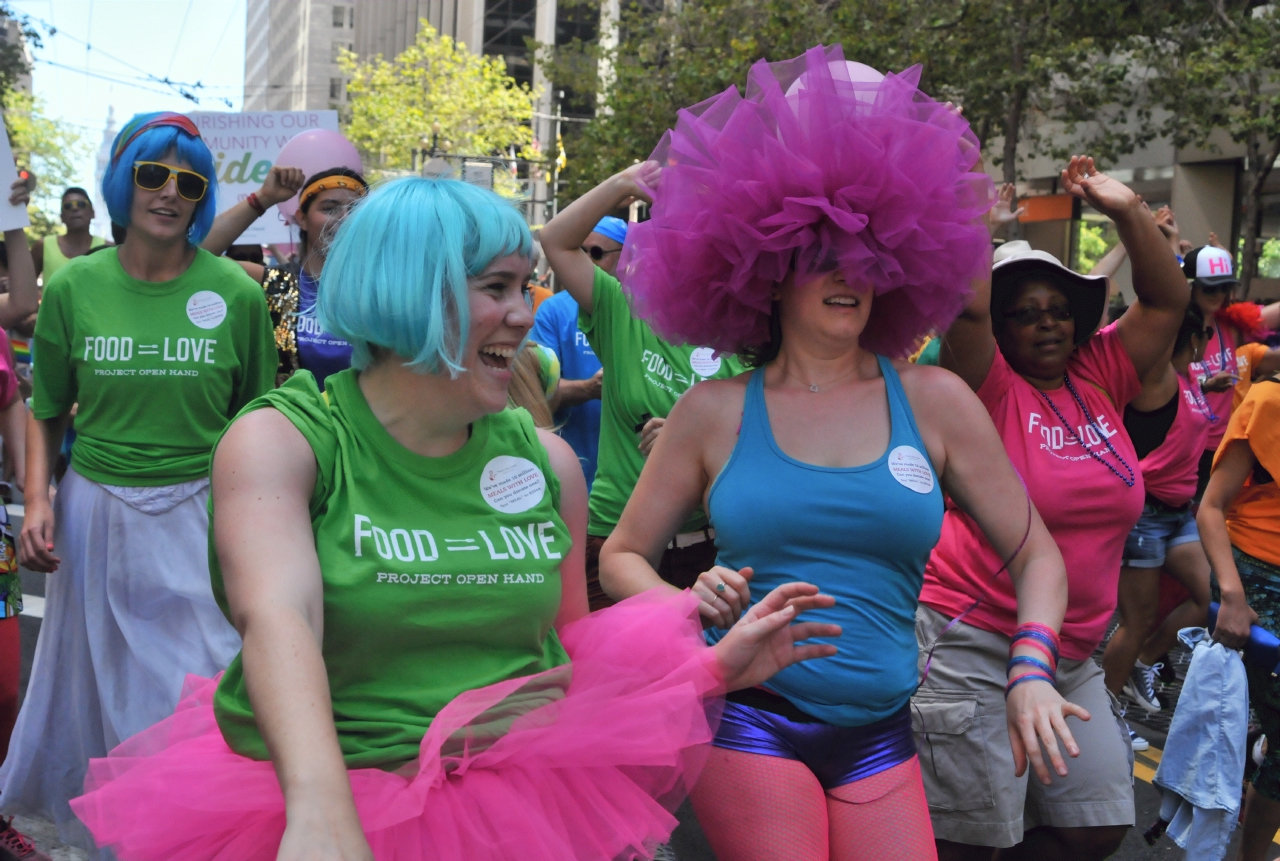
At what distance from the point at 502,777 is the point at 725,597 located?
24.7 inches

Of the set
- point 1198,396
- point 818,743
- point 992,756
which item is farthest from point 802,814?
point 1198,396

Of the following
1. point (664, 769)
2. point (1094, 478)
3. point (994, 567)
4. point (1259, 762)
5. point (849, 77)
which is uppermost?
point (849, 77)

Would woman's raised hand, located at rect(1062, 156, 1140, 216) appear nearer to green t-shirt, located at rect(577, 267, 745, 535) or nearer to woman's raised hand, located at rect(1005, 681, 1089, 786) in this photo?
woman's raised hand, located at rect(1005, 681, 1089, 786)

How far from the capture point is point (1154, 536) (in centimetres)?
648

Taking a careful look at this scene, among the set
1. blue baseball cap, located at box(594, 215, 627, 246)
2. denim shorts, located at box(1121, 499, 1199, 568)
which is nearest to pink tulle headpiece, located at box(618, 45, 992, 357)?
blue baseball cap, located at box(594, 215, 627, 246)

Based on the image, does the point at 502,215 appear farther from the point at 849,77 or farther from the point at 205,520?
the point at 205,520

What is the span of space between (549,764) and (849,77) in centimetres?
162

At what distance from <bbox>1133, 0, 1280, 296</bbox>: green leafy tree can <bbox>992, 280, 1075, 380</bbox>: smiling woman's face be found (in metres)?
13.0

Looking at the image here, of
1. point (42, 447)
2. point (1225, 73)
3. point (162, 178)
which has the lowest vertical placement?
point (42, 447)

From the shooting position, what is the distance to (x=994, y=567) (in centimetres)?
339

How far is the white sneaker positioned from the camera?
664 centimetres

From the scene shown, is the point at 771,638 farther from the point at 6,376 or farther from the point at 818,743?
the point at 6,376

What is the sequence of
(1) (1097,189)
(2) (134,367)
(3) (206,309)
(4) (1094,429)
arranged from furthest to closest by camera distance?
(3) (206,309)
(2) (134,367)
(4) (1094,429)
(1) (1097,189)

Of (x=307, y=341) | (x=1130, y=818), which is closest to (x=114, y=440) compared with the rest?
(x=307, y=341)
